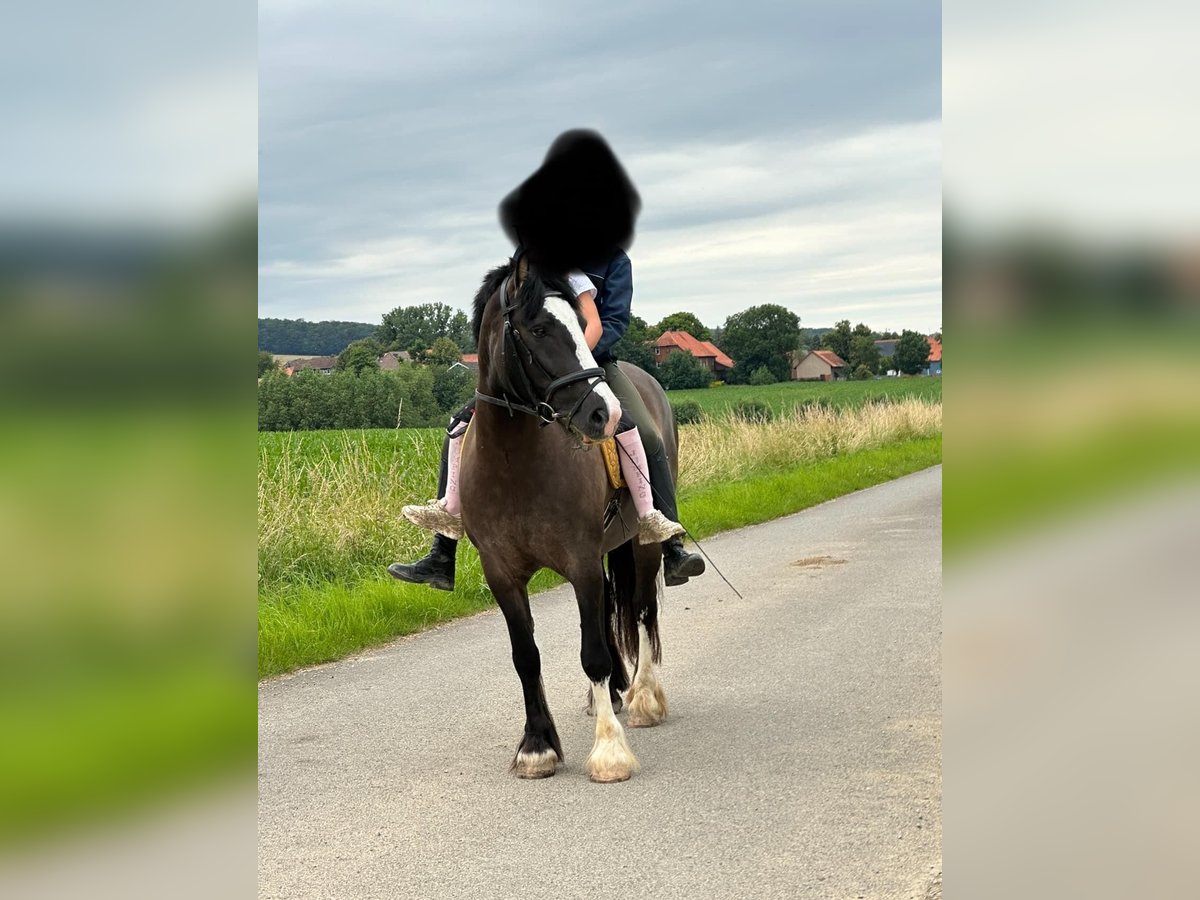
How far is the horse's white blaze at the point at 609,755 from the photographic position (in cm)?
500

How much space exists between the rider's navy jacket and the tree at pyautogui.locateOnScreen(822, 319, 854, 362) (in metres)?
40.9

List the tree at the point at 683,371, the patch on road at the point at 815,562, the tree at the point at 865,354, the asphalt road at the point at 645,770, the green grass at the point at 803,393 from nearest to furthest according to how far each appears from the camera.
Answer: the asphalt road at the point at 645,770
the patch on road at the point at 815,562
the green grass at the point at 803,393
the tree at the point at 683,371
the tree at the point at 865,354

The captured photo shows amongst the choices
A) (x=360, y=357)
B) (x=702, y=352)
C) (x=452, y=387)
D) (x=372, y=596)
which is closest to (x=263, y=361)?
(x=372, y=596)

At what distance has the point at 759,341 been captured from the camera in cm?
4228

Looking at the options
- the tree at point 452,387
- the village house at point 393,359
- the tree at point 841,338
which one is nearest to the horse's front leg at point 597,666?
the tree at point 452,387

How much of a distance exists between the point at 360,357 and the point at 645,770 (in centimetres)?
922

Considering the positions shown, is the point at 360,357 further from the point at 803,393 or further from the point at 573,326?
the point at 803,393

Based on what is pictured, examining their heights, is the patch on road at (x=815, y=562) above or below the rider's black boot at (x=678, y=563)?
below

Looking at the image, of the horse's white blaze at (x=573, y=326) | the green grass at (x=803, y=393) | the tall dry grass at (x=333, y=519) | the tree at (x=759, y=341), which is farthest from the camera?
the tree at (x=759, y=341)

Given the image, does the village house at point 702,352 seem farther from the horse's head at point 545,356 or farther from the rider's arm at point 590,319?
the horse's head at point 545,356

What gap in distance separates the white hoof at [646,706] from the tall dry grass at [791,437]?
445 inches

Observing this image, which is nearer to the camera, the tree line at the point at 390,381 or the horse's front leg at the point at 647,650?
the horse's front leg at the point at 647,650
